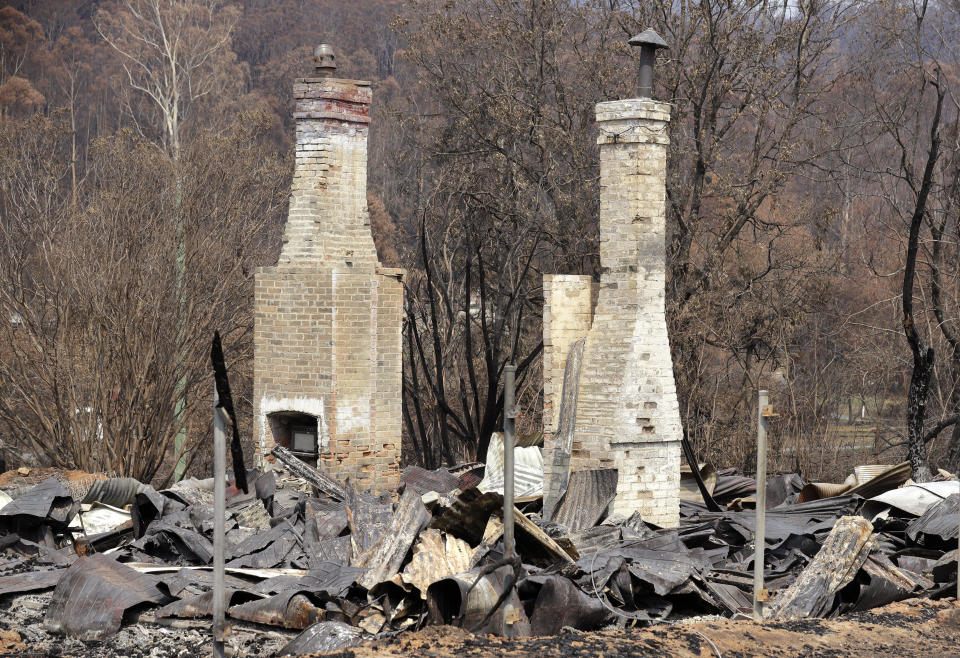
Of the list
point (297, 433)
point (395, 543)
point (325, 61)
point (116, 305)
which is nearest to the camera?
point (395, 543)

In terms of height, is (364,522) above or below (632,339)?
below

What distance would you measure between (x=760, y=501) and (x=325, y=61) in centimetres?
833

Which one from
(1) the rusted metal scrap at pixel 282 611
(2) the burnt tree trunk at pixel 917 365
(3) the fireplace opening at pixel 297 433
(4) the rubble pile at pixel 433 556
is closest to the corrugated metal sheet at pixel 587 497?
(4) the rubble pile at pixel 433 556

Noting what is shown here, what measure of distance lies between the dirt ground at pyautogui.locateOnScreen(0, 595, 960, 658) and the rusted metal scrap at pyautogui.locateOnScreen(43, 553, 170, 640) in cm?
11

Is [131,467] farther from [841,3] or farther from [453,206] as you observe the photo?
[841,3]

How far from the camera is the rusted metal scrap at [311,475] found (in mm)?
12648

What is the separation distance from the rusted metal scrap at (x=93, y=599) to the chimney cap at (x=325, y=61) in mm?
7276

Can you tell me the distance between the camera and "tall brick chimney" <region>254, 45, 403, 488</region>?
13.4 metres

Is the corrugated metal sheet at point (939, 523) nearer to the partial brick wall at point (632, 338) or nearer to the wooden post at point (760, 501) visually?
the partial brick wall at point (632, 338)

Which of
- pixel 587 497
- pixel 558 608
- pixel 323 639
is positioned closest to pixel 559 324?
pixel 587 497

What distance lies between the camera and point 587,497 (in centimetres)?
1175

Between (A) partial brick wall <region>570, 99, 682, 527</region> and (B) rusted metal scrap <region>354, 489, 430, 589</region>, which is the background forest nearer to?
(A) partial brick wall <region>570, 99, 682, 527</region>

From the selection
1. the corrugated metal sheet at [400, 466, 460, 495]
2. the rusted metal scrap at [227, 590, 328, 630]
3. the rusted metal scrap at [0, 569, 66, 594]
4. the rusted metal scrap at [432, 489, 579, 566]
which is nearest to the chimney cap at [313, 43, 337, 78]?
the corrugated metal sheet at [400, 466, 460, 495]

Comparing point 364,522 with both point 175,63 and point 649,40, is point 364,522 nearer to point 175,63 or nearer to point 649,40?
point 649,40
